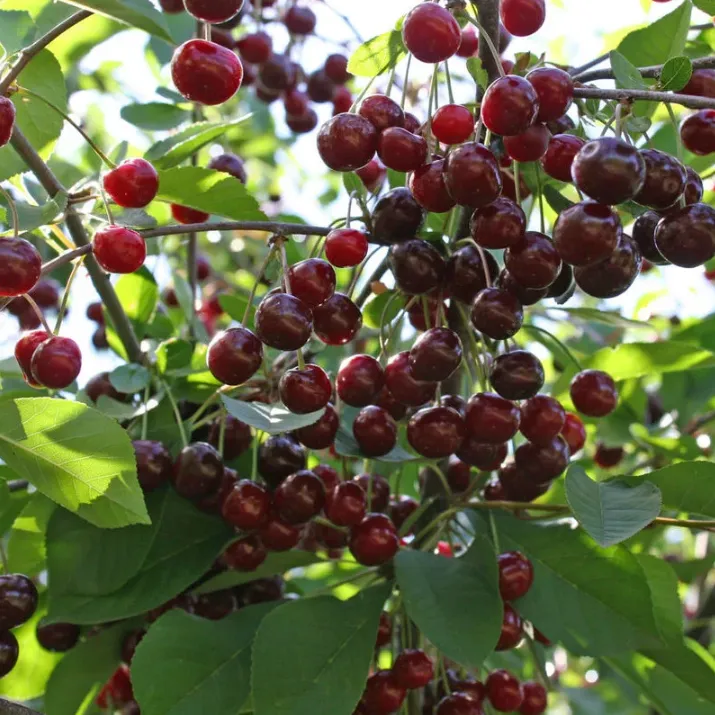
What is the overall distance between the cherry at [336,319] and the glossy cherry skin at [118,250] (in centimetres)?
24

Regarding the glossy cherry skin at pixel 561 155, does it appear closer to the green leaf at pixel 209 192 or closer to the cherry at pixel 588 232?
the cherry at pixel 588 232

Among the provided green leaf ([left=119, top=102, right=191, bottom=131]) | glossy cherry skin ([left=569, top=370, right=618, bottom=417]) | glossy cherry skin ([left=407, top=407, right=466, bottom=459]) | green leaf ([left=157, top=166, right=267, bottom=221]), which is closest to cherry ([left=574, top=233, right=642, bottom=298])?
glossy cherry skin ([left=407, top=407, right=466, bottom=459])

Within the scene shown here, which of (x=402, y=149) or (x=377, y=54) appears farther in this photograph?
(x=377, y=54)

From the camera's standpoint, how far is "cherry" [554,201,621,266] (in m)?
0.98

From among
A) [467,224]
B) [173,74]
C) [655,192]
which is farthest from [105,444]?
[655,192]

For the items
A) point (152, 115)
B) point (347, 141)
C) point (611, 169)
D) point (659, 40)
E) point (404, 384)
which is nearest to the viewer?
point (611, 169)

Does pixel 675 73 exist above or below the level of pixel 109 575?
above

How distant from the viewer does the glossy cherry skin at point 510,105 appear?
101cm

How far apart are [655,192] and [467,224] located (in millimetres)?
348

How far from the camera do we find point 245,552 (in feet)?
4.49

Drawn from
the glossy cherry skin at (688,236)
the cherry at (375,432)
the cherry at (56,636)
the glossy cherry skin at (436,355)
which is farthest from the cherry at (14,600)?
the glossy cherry skin at (688,236)

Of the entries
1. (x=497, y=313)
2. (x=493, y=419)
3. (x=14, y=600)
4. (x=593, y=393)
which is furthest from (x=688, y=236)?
(x=14, y=600)

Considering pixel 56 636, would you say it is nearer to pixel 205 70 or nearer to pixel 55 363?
pixel 55 363

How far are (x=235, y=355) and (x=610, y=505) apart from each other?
19.1 inches
